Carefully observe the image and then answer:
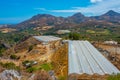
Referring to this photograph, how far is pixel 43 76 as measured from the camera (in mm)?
17234

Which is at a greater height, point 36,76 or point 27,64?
point 36,76

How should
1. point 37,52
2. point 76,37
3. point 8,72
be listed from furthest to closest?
point 76,37, point 37,52, point 8,72

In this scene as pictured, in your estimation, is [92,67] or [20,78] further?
[92,67]

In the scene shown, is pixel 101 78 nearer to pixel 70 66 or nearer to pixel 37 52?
pixel 70 66

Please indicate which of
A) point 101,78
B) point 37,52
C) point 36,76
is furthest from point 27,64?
point 101,78

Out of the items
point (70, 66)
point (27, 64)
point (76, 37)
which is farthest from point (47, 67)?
point (76, 37)

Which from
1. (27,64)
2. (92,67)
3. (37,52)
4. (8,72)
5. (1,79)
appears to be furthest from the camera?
(37,52)

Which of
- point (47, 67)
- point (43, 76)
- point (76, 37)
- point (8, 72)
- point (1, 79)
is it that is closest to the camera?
point (43, 76)

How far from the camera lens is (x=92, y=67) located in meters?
21.9

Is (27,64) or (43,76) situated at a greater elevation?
(43,76)

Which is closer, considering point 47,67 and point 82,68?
point 82,68

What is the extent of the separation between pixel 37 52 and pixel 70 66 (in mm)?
21577

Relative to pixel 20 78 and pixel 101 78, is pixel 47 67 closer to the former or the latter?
pixel 20 78

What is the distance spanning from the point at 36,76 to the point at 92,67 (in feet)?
21.4
